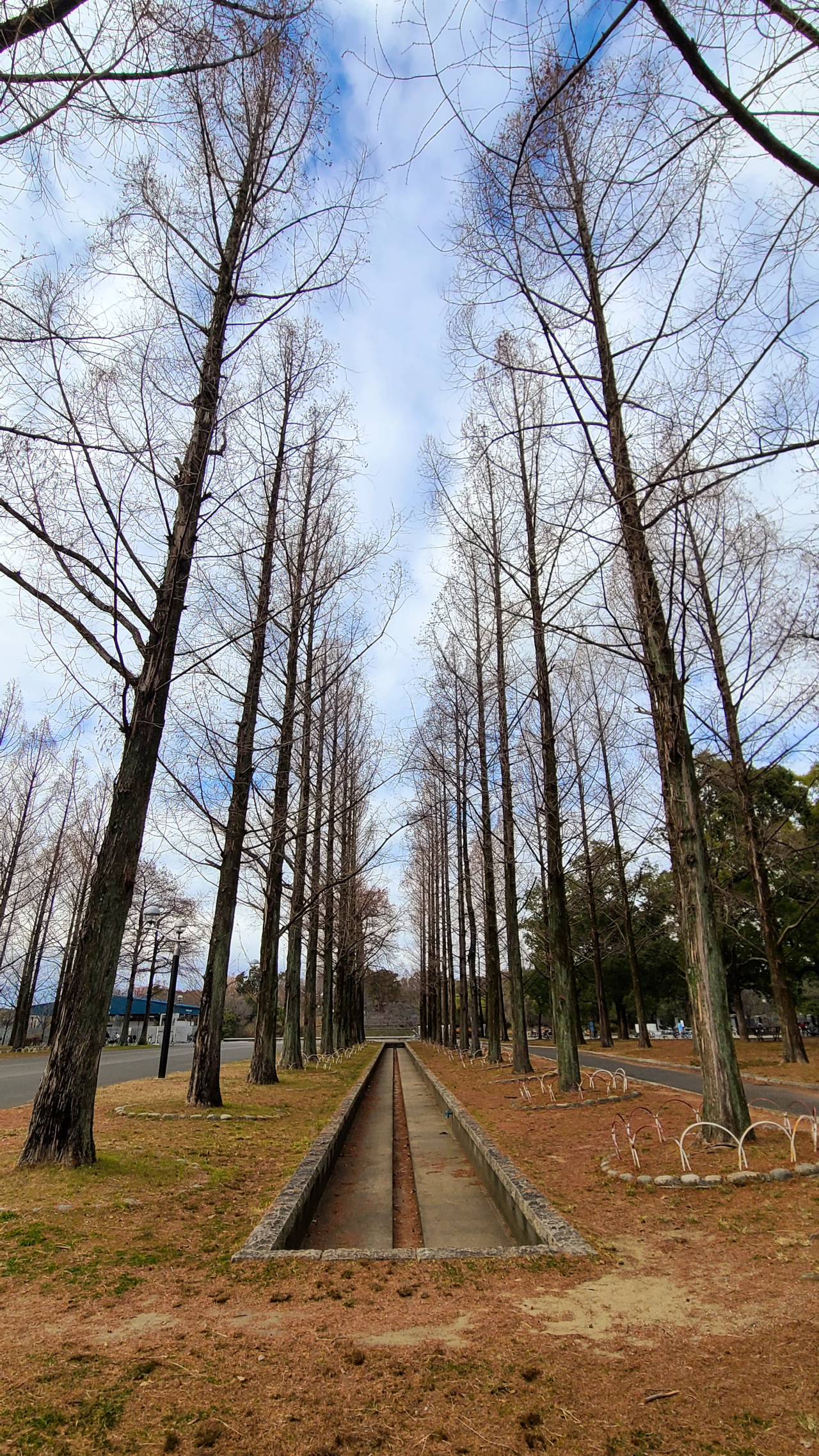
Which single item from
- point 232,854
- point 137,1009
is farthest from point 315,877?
point 137,1009

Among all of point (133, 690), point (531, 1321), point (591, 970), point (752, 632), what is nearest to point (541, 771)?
point (752, 632)

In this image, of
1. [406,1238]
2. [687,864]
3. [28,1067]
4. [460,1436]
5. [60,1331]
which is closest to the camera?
[460,1436]

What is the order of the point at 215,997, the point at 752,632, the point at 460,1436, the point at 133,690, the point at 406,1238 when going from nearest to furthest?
the point at 460,1436
the point at 406,1238
the point at 133,690
the point at 215,997
the point at 752,632

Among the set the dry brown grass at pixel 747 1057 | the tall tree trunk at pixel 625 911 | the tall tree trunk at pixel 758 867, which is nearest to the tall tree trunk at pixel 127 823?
the dry brown grass at pixel 747 1057

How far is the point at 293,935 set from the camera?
1559 cm

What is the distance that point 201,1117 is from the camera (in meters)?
8.35

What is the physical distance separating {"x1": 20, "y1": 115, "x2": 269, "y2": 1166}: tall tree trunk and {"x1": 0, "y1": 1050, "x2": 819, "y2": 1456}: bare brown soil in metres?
0.45

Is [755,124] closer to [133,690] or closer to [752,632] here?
[133,690]

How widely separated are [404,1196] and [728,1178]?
318cm

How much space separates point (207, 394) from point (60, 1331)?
772 cm

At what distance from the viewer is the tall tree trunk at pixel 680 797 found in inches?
252

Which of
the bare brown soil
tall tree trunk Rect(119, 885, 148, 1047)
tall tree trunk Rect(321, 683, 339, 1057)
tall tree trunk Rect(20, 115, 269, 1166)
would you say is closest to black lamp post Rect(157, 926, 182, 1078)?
tall tree trunk Rect(321, 683, 339, 1057)

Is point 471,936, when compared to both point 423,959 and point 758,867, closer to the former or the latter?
point 758,867

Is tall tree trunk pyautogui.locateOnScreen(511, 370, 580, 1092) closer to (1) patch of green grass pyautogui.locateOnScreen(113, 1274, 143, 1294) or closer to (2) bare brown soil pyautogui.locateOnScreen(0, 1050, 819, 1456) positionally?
(2) bare brown soil pyautogui.locateOnScreen(0, 1050, 819, 1456)
